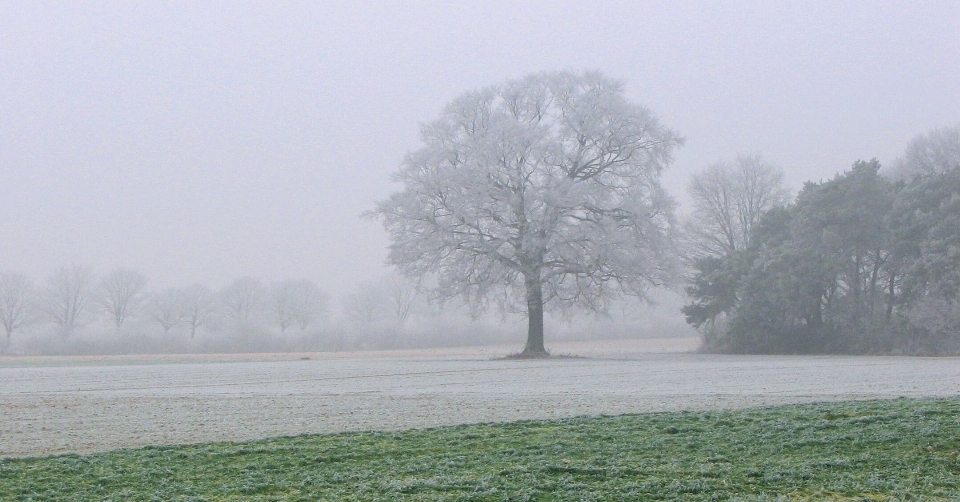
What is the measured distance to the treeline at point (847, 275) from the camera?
4350 cm

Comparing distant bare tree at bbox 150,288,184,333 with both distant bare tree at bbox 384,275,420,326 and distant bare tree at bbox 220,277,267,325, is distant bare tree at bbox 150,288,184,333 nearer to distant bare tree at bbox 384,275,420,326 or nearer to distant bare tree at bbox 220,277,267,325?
distant bare tree at bbox 220,277,267,325

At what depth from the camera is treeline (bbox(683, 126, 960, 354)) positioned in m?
43.5

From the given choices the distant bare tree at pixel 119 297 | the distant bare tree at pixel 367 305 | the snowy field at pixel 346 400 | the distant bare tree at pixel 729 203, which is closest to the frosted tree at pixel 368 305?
the distant bare tree at pixel 367 305

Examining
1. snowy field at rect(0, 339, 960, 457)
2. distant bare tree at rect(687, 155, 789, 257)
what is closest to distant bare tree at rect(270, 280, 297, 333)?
distant bare tree at rect(687, 155, 789, 257)

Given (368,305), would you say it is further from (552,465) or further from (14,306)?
(552,465)

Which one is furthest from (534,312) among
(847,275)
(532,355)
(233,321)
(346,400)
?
(233,321)

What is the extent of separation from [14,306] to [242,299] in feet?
78.8

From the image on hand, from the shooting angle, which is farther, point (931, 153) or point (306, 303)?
point (306, 303)

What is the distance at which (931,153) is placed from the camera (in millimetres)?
56969

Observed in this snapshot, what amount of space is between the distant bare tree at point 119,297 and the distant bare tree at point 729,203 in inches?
2576

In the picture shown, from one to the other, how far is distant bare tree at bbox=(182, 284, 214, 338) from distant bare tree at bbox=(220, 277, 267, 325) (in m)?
1.95

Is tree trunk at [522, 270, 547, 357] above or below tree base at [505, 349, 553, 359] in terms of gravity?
above

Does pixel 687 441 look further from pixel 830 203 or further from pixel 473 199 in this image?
pixel 830 203

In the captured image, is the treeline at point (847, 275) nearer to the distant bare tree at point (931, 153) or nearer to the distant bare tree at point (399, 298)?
the distant bare tree at point (931, 153)
